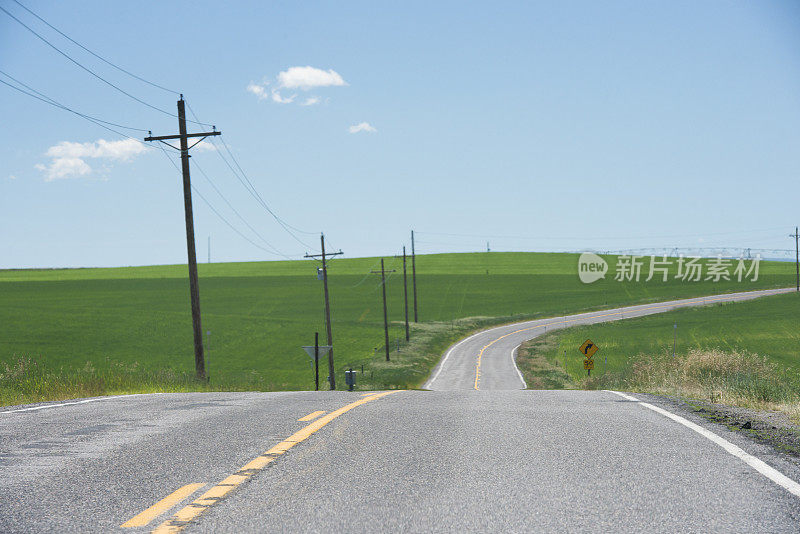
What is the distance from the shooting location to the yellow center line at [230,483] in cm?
387

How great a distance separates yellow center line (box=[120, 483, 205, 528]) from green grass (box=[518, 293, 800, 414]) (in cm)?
1508

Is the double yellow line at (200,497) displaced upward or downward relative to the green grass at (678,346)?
upward

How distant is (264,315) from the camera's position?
79.8 m

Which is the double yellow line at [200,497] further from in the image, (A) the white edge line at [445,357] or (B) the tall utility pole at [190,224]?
(A) the white edge line at [445,357]

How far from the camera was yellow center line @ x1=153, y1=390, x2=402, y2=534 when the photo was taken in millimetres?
3868

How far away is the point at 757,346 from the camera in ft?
148

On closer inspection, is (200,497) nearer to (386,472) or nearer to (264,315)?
(386,472)

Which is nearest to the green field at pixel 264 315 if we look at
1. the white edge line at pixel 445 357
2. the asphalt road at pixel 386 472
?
the white edge line at pixel 445 357

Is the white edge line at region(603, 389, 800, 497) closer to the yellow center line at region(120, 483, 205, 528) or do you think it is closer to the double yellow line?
the double yellow line

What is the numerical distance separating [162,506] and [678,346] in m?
49.1

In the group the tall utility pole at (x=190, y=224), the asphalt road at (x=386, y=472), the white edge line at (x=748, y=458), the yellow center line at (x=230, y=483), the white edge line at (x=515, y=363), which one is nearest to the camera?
the yellow center line at (x=230, y=483)

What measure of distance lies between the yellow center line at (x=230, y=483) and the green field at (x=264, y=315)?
754 cm

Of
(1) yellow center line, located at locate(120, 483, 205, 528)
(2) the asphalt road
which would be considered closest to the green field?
(2) the asphalt road

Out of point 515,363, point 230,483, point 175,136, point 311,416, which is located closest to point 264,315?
point 515,363
